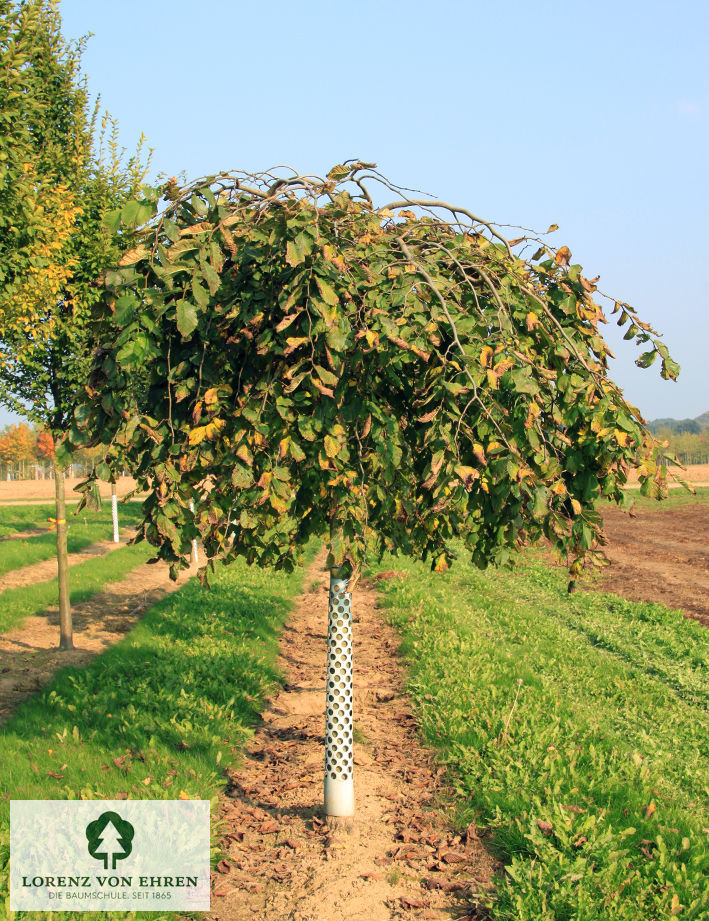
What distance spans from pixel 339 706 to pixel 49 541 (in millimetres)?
15789

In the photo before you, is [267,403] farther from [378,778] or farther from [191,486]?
[378,778]

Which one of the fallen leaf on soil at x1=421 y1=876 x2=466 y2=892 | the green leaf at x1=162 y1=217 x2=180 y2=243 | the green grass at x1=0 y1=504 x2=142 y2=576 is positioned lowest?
the fallen leaf on soil at x1=421 y1=876 x2=466 y2=892

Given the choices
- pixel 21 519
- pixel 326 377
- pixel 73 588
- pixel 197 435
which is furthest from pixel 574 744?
pixel 21 519

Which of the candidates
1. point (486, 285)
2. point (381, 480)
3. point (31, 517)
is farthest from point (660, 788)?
point (31, 517)

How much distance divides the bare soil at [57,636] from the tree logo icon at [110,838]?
269cm

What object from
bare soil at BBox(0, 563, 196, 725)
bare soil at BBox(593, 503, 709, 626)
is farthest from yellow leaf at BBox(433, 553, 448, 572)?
bare soil at BBox(593, 503, 709, 626)

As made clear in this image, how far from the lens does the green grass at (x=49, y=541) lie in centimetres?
1459

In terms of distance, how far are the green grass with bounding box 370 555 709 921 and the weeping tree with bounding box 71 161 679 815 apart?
1529mm

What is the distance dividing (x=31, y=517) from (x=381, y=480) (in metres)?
24.3

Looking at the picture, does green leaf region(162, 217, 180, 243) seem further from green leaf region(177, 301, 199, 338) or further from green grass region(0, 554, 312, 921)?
green grass region(0, 554, 312, 921)

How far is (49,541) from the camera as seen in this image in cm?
1800

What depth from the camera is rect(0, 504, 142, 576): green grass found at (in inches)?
574

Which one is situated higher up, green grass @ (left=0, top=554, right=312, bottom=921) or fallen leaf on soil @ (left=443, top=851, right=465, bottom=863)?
green grass @ (left=0, top=554, right=312, bottom=921)

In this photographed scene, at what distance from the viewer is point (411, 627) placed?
8914 millimetres
